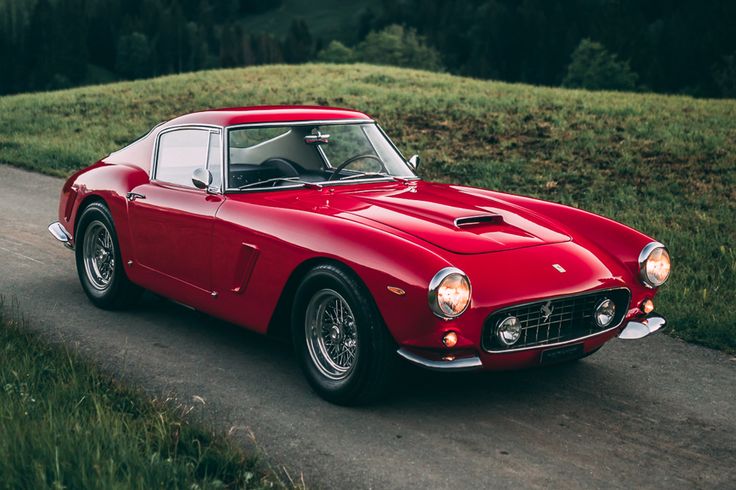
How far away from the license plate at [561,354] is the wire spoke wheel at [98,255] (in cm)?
321

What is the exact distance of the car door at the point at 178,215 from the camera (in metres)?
5.23

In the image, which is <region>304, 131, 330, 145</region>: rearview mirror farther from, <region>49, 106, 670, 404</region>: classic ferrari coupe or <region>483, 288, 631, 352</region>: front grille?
<region>483, 288, 631, 352</region>: front grille

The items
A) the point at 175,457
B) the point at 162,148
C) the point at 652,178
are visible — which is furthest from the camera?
the point at 652,178

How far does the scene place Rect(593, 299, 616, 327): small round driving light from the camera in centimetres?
452

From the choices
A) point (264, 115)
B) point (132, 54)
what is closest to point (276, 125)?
point (264, 115)

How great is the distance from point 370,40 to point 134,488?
85.4 meters

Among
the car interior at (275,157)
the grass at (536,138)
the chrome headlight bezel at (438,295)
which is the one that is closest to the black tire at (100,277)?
the car interior at (275,157)

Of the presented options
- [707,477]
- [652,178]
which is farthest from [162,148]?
[652,178]

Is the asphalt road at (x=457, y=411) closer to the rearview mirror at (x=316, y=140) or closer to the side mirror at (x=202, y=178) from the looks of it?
the side mirror at (x=202, y=178)

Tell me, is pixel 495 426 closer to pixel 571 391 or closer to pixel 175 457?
pixel 571 391

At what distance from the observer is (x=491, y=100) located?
60.7ft

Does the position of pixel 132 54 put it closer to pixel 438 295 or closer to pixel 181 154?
pixel 181 154

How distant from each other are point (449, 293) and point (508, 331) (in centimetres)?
37

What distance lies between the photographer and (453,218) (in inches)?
185
